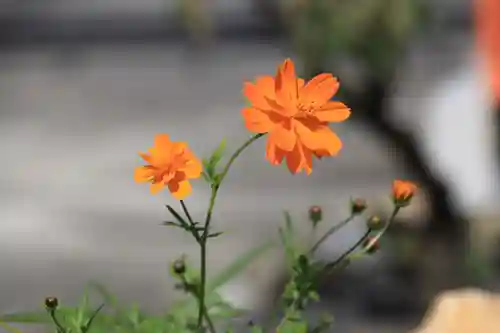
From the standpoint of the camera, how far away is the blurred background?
5.01ft

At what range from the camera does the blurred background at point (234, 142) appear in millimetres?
1526

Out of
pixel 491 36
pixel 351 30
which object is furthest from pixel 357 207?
pixel 491 36

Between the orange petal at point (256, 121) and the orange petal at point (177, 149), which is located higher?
the orange petal at point (256, 121)

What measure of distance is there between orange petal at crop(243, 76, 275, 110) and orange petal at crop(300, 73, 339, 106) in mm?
12

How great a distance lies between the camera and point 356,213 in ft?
1.24

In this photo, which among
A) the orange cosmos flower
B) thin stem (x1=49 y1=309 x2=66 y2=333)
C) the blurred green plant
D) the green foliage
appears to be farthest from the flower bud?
the orange cosmos flower

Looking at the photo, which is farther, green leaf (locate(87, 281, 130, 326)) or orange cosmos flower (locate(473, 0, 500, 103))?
orange cosmos flower (locate(473, 0, 500, 103))

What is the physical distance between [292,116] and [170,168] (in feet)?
0.15

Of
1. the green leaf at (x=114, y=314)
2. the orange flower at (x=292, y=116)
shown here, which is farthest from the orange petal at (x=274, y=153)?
the green leaf at (x=114, y=314)

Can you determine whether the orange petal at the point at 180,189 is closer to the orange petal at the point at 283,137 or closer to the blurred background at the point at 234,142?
the orange petal at the point at 283,137

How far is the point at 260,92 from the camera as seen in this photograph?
0.30 m

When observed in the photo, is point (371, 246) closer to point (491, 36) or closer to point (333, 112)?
point (333, 112)

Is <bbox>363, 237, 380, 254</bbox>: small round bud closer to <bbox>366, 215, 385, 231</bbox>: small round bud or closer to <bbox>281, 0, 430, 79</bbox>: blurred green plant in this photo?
<bbox>366, 215, 385, 231</bbox>: small round bud

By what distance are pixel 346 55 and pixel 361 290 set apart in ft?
1.47
